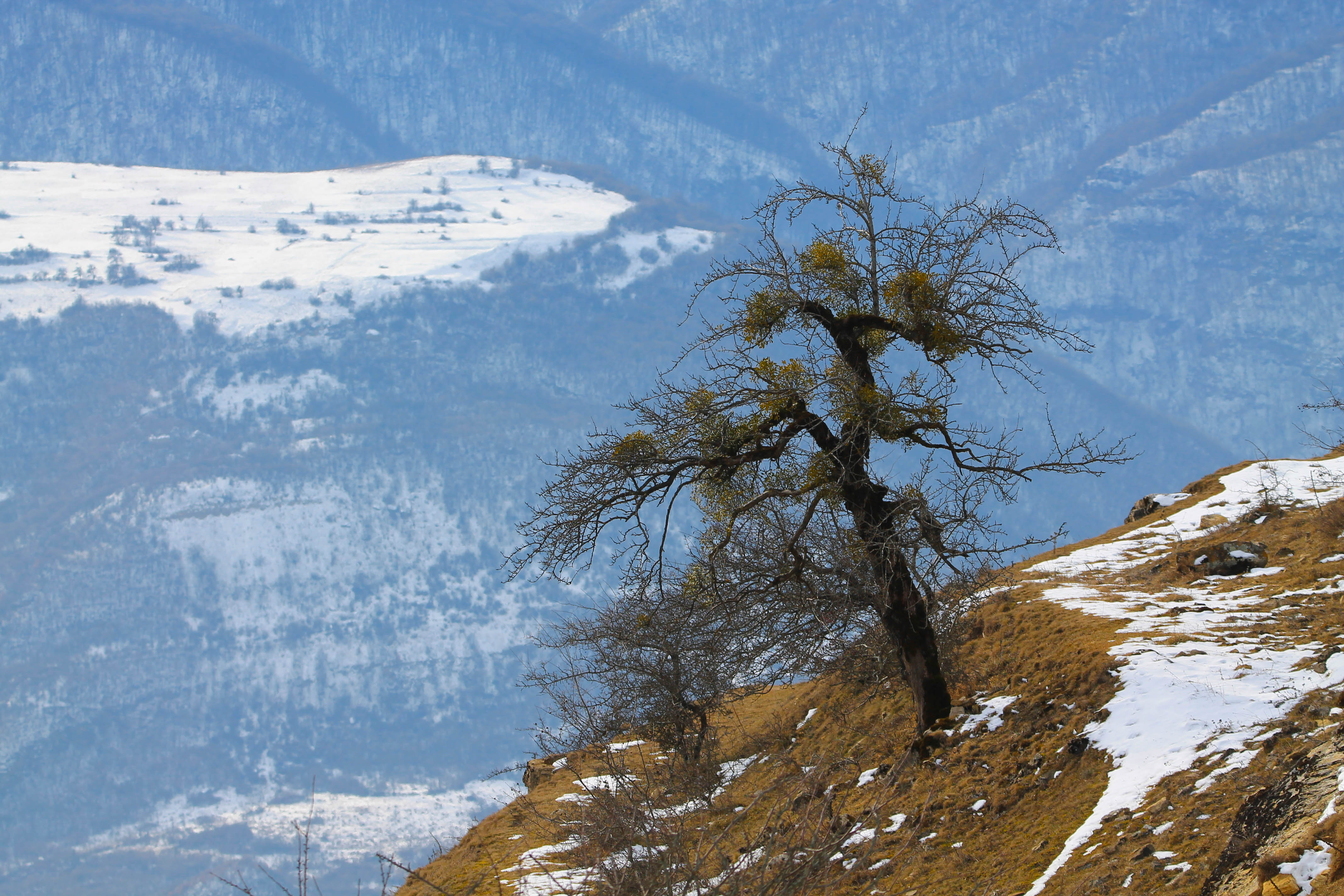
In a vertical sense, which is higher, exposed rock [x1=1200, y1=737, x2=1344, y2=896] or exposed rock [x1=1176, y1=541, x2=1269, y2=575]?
exposed rock [x1=1176, y1=541, x2=1269, y2=575]

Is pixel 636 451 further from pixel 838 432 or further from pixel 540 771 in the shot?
pixel 540 771

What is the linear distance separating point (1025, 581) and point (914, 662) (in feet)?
21.8

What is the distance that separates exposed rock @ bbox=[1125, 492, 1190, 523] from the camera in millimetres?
22875

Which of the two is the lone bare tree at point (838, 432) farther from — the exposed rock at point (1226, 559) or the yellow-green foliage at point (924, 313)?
the exposed rock at point (1226, 559)

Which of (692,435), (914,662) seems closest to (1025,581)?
(914,662)

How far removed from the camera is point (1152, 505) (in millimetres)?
23344

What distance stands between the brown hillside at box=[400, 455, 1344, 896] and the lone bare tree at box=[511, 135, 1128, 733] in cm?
162

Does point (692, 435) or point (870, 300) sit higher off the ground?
point (870, 300)

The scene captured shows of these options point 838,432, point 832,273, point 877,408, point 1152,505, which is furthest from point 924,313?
point 1152,505

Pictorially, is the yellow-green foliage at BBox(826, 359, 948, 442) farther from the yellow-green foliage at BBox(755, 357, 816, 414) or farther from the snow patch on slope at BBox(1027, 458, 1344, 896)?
the snow patch on slope at BBox(1027, 458, 1344, 896)

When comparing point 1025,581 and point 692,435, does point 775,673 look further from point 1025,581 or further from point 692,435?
point 1025,581

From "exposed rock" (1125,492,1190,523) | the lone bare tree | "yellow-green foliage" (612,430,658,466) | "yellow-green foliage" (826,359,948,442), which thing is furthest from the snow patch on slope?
"exposed rock" (1125,492,1190,523)

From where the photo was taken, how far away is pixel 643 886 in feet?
17.3

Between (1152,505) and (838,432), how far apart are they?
1564 cm
